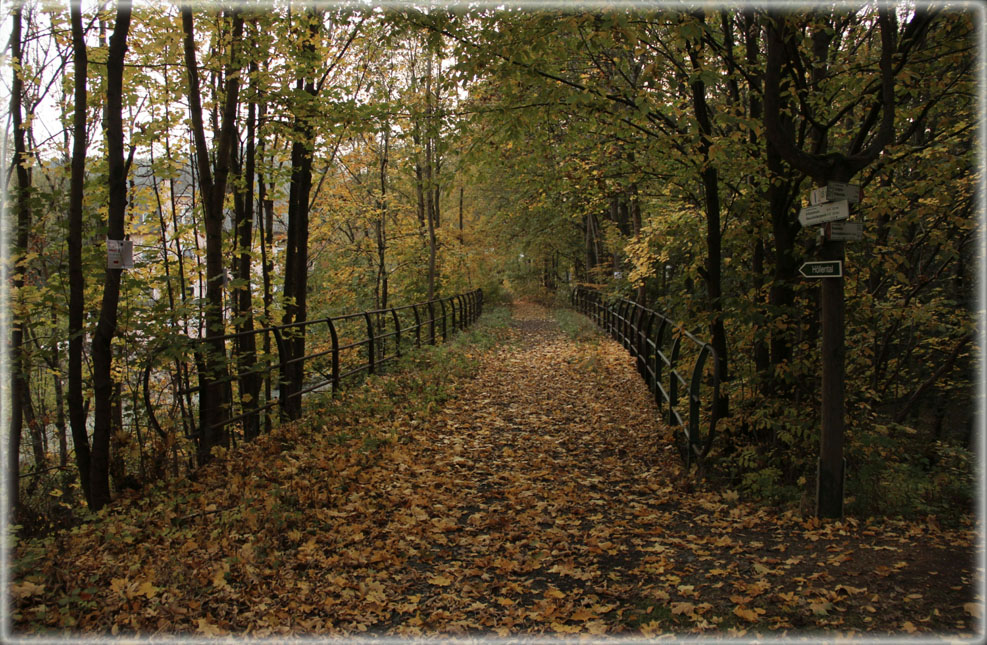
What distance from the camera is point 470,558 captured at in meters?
4.35

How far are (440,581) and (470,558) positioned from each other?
16.7 inches

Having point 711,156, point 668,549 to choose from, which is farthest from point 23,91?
point 668,549

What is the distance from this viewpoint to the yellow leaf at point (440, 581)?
3939 millimetres

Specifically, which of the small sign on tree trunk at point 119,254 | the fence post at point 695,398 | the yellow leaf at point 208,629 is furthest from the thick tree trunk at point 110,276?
the fence post at point 695,398

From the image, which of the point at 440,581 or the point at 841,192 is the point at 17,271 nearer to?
the point at 440,581

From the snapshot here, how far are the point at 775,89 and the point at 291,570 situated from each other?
4.81 meters

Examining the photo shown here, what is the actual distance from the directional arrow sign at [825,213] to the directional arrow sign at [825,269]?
315 millimetres

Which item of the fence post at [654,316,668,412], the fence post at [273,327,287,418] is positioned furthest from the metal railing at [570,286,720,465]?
the fence post at [273,327,287,418]

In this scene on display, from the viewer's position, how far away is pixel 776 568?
392 cm

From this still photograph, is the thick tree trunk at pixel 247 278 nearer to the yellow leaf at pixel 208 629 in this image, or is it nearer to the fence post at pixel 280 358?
the fence post at pixel 280 358

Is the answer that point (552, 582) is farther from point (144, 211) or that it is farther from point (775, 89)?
point (144, 211)

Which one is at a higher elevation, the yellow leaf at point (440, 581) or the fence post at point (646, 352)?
the fence post at point (646, 352)

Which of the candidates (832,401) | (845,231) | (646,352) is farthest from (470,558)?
(646,352)

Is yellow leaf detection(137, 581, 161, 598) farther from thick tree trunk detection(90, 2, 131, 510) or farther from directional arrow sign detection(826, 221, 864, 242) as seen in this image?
directional arrow sign detection(826, 221, 864, 242)
